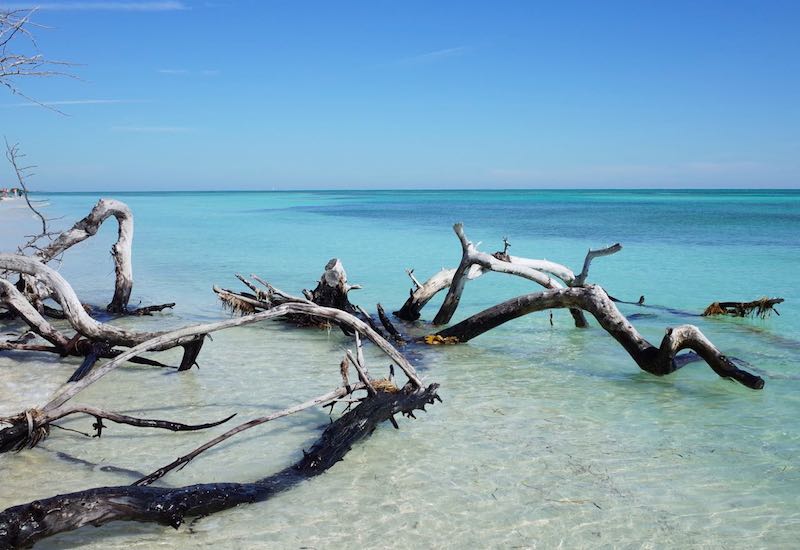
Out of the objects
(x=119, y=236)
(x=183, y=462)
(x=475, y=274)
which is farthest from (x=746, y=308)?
(x=119, y=236)

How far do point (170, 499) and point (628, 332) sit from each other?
191 inches

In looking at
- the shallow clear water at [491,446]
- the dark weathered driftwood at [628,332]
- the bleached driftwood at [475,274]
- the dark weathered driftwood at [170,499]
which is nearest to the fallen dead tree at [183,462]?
the dark weathered driftwood at [170,499]

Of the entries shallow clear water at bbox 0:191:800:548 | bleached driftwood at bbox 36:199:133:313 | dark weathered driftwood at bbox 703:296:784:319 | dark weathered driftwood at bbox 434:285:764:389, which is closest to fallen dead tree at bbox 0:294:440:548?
shallow clear water at bbox 0:191:800:548

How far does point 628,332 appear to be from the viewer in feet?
23.0

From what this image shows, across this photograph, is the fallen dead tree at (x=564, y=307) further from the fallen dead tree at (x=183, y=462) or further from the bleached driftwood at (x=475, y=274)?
the fallen dead tree at (x=183, y=462)

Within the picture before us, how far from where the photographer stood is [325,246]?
25.7 metres

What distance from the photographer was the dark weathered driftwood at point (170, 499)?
3.28 metres

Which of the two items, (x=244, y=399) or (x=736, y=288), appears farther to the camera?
(x=736, y=288)

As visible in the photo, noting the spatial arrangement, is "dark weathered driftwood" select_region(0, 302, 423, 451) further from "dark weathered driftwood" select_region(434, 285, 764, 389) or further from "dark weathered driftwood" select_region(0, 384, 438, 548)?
"dark weathered driftwood" select_region(434, 285, 764, 389)

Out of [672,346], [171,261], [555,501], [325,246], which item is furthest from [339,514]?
[325,246]

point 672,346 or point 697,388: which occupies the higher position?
point 672,346

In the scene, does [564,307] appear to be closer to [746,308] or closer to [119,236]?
[746,308]

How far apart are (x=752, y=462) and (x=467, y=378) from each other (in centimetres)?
281

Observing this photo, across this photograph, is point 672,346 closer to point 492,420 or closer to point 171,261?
point 492,420
